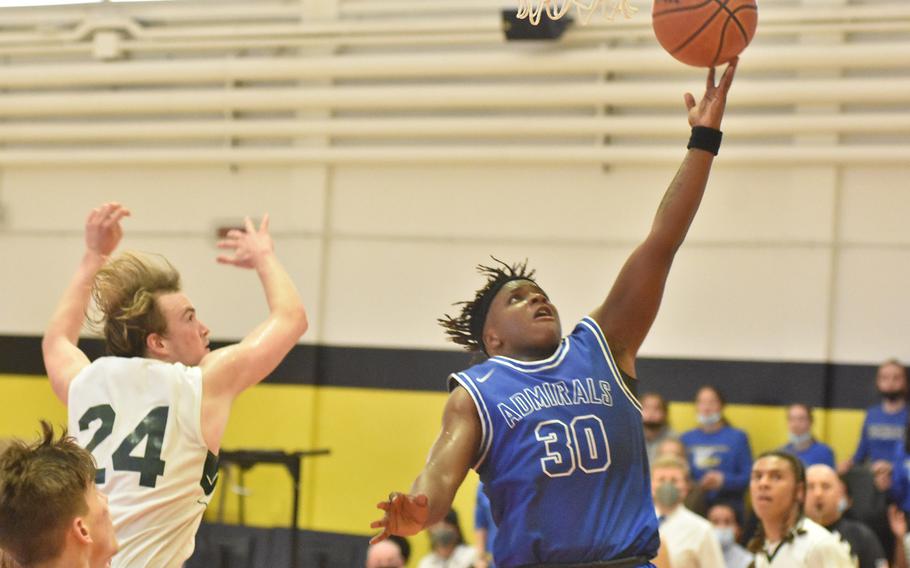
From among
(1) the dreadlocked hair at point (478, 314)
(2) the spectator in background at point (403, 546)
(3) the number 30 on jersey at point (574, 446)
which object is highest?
(1) the dreadlocked hair at point (478, 314)

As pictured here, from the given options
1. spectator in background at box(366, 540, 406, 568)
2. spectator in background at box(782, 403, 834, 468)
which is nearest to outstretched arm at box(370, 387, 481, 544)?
spectator in background at box(366, 540, 406, 568)

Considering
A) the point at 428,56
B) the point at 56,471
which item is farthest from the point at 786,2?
the point at 56,471

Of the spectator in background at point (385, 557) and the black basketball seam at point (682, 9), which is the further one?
the spectator in background at point (385, 557)

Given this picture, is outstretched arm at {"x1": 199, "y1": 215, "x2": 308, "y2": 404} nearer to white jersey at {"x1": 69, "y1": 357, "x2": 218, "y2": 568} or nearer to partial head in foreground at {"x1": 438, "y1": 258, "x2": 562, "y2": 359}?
white jersey at {"x1": 69, "y1": 357, "x2": 218, "y2": 568}

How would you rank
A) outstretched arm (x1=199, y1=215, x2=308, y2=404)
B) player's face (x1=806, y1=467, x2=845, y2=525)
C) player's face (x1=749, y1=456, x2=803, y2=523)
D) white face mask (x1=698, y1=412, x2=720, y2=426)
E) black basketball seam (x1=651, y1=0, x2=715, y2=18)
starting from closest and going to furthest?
outstretched arm (x1=199, y1=215, x2=308, y2=404), black basketball seam (x1=651, y1=0, x2=715, y2=18), player's face (x1=749, y1=456, x2=803, y2=523), player's face (x1=806, y1=467, x2=845, y2=525), white face mask (x1=698, y1=412, x2=720, y2=426)

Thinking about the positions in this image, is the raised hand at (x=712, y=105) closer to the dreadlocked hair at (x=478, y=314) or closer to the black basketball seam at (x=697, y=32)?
the black basketball seam at (x=697, y=32)

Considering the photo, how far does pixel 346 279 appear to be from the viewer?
36.9 ft

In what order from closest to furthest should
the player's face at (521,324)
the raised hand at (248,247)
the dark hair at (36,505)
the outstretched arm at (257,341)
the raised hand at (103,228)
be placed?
the dark hair at (36,505)
the player's face at (521,324)
the outstretched arm at (257,341)
the raised hand at (248,247)
the raised hand at (103,228)

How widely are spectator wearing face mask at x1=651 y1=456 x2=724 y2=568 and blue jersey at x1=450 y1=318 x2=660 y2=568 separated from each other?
9.83 feet

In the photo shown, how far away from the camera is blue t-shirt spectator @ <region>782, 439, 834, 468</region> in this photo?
914 centimetres

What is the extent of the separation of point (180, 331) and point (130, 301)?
0.60ft

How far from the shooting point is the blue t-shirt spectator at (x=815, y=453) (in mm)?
9141

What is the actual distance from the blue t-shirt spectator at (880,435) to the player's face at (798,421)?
0.40 m

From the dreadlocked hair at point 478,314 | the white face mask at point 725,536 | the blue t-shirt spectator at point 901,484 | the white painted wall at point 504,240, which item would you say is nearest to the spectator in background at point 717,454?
the white face mask at point 725,536
